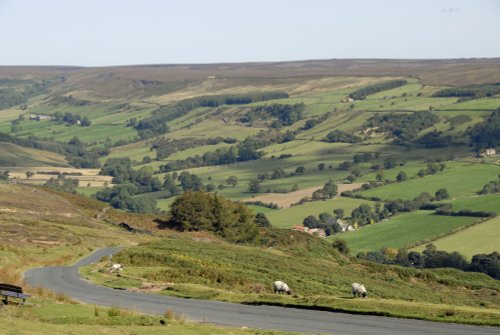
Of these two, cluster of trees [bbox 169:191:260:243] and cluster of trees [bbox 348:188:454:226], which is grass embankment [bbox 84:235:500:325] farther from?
cluster of trees [bbox 348:188:454:226]

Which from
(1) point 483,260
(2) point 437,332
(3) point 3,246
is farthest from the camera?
(1) point 483,260

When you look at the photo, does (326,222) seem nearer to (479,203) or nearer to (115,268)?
(479,203)

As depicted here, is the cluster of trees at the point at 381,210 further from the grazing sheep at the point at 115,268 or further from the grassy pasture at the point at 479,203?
the grazing sheep at the point at 115,268

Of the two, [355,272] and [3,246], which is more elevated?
[3,246]

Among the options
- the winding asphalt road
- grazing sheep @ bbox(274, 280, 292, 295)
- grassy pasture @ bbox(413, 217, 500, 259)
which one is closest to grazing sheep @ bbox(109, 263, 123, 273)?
the winding asphalt road

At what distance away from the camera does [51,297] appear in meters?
46.4

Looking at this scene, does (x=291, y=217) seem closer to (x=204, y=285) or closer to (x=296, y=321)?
(x=204, y=285)

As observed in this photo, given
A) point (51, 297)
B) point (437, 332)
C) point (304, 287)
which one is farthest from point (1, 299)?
point (304, 287)

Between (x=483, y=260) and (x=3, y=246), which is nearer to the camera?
(x=3, y=246)

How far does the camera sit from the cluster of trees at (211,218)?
350 feet

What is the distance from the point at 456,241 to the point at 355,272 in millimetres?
65809

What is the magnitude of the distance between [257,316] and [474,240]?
360ft

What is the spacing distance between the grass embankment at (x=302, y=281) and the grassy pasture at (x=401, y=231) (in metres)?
54.0

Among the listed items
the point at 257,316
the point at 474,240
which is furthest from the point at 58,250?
the point at 474,240
